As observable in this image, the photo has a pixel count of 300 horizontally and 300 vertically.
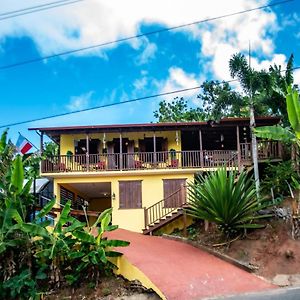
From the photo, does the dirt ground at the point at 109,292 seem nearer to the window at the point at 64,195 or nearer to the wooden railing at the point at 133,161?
the window at the point at 64,195

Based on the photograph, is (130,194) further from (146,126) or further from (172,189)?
(146,126)

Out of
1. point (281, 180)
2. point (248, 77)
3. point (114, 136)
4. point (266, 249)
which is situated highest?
point (248, 77)

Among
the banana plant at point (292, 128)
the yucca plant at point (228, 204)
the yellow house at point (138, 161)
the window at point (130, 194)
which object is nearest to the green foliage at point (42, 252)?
the yucca plant at point (228, 204)

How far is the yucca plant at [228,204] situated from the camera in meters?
13.9

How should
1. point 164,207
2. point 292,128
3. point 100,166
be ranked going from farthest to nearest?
point 100,166 → point 164,207 → point 292,128

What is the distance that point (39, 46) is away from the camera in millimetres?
14797

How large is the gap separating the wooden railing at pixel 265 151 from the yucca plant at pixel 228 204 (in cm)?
634

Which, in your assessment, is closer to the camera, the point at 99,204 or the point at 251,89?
the point at 251,89

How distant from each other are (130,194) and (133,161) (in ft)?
5.75

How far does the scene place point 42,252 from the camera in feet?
40.3

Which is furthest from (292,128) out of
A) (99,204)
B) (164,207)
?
(99,204)

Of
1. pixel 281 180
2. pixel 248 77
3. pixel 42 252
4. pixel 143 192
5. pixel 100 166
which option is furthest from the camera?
pixel 100 166

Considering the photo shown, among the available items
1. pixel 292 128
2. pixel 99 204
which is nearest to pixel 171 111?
pixel 99 204

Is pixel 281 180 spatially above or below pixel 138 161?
below
